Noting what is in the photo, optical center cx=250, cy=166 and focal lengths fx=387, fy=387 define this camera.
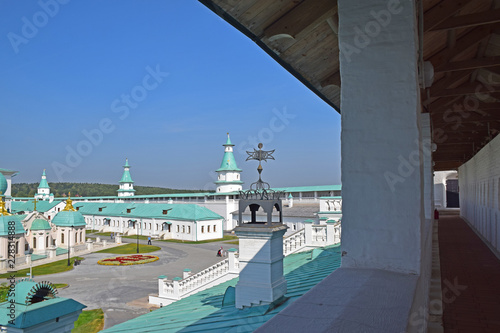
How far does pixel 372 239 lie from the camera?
261 cm

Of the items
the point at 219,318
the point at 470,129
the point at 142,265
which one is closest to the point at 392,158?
the point at 219,318

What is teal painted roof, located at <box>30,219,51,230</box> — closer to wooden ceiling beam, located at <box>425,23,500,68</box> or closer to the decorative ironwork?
the decorative ironwork

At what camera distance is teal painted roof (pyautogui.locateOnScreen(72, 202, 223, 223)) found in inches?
1662

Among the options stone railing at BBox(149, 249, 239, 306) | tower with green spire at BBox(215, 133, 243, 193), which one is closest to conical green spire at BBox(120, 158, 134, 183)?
tower with green spire at BBox(215, 133, 243, 193)

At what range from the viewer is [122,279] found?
2278 cm

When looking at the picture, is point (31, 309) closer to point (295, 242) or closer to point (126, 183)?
point (295, 242)

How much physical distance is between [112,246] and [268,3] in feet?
125

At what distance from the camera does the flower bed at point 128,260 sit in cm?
2777

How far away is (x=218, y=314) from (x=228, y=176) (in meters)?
49.2

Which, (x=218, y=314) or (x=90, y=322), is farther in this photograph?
(x=90, y=322)


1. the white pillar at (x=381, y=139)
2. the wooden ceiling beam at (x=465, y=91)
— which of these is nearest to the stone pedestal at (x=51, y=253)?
the wooden ceiling beam at (x=465, y=91)

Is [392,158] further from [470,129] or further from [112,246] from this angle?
[112,246]

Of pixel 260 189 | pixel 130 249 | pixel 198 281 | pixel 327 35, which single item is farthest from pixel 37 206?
pixel 327 35

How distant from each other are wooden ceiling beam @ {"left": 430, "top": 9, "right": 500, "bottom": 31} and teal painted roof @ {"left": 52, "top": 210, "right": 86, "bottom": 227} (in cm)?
3607
